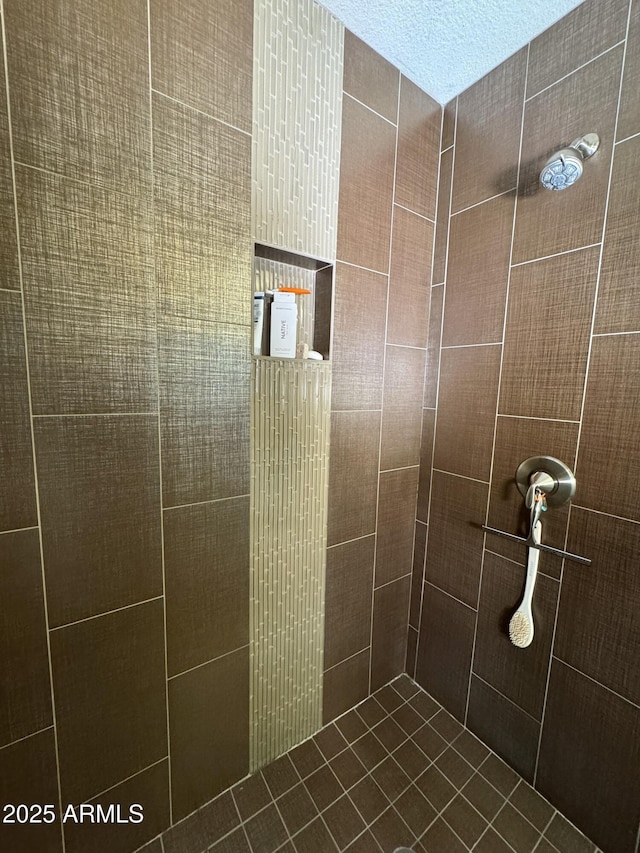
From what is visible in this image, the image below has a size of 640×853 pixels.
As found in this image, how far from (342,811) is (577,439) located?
124cm

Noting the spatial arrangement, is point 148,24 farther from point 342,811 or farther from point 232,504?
point 342,811

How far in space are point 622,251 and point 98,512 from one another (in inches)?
53.8

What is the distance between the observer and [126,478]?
30.4 inches

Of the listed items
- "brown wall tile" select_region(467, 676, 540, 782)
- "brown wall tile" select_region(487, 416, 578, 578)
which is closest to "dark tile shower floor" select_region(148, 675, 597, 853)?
"brown wall tile" select_region(467, 676, 540, 782)

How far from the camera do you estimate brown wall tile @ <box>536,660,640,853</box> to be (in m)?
0.86

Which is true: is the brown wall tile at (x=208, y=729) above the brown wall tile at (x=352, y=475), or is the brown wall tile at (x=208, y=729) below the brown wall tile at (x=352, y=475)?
below

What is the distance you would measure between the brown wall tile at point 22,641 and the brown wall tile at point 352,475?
75 cm

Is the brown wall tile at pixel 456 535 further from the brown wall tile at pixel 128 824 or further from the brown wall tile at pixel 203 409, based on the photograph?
the brown wall tile at pixel 128 824

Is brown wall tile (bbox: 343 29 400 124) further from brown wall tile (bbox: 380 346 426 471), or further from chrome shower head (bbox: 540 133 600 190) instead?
brown wall tile (bbox: 380 346 426 471)

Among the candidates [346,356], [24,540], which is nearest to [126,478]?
[24,540]

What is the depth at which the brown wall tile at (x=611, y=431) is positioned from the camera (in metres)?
0.83

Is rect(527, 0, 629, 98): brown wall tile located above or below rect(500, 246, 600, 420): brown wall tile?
above

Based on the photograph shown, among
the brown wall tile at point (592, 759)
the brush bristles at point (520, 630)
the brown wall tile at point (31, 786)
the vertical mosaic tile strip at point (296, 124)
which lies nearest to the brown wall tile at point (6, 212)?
the vertical mosaic tile strip at point (296, 124)

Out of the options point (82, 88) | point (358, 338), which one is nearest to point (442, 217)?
point (358, 338)
